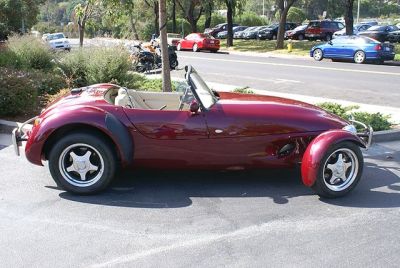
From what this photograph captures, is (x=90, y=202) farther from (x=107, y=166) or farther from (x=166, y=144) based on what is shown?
(x=166, y=144)

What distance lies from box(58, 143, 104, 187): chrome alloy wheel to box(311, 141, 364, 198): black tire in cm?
217

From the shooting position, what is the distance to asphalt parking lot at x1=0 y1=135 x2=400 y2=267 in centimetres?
381

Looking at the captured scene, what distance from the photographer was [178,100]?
5.87 m

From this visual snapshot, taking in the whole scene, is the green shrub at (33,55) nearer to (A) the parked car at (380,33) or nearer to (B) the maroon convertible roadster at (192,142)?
(B) the maroon convertible roadster at (192,142)

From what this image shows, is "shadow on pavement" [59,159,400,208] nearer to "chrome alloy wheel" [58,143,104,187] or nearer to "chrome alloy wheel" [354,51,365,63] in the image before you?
"chrome alloy wheel" [58,143,104,187]

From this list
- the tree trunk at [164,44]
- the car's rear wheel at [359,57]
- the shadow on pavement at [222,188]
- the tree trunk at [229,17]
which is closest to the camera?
the shadow on pavement at [222,188]

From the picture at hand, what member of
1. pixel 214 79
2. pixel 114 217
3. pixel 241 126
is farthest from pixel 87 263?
pixel 214 79

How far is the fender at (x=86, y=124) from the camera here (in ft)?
16.2

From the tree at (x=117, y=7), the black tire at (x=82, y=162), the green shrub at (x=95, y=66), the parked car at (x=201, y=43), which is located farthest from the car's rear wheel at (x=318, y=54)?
the black tire at (x=82, y=162)

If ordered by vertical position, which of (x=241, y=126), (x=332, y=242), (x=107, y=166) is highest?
(x=241, y=126)

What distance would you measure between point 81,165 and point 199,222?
1386mm

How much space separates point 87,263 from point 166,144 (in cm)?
169

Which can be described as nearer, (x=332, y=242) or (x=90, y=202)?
(x=332, y=242)

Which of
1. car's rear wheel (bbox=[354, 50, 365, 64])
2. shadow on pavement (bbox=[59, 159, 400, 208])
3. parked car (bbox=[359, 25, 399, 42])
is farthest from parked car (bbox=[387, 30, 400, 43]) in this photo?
shadow on pavement (bbox=[59, 159, 400, 208])
